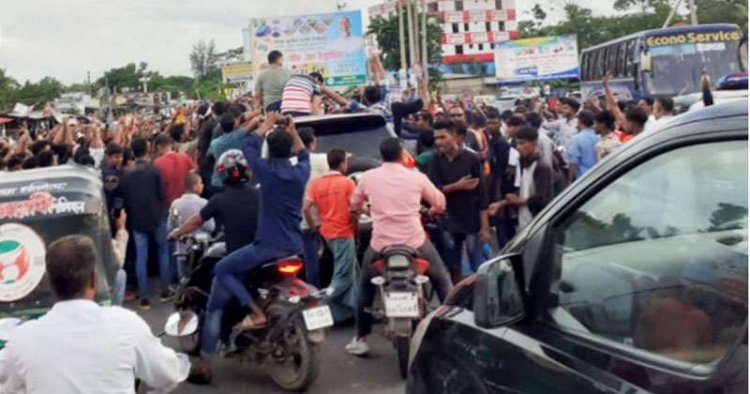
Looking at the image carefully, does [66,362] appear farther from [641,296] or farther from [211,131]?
[211,131]

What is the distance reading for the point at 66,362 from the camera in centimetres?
A: 336

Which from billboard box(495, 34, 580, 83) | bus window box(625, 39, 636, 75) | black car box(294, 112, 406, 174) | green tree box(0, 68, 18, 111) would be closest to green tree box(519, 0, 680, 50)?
billboard box(495, 34, 580, 83)

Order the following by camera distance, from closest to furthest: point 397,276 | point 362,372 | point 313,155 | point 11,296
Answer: point 11,296, point 397,276, point 362,372, point 313,155

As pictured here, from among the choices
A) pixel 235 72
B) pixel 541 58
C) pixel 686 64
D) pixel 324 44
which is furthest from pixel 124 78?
pixel 686 64

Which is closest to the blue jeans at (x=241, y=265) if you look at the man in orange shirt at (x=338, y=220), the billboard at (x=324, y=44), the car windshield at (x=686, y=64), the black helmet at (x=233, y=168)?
the black helmet at (x=233, y=168)

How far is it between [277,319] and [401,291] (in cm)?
80

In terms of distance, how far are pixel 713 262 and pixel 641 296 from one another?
263mm

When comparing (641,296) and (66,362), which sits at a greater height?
(641,296)

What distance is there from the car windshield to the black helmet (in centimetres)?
1834

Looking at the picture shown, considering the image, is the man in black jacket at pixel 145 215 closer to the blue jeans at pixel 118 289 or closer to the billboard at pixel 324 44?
the blue jeans at pixel 118 289

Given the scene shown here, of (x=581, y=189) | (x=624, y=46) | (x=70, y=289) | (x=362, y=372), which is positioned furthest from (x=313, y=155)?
(x=624, y=46)

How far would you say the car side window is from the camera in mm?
2320

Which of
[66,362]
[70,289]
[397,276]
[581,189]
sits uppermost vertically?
[581,189]

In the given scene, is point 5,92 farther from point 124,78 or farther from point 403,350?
point 403,350
